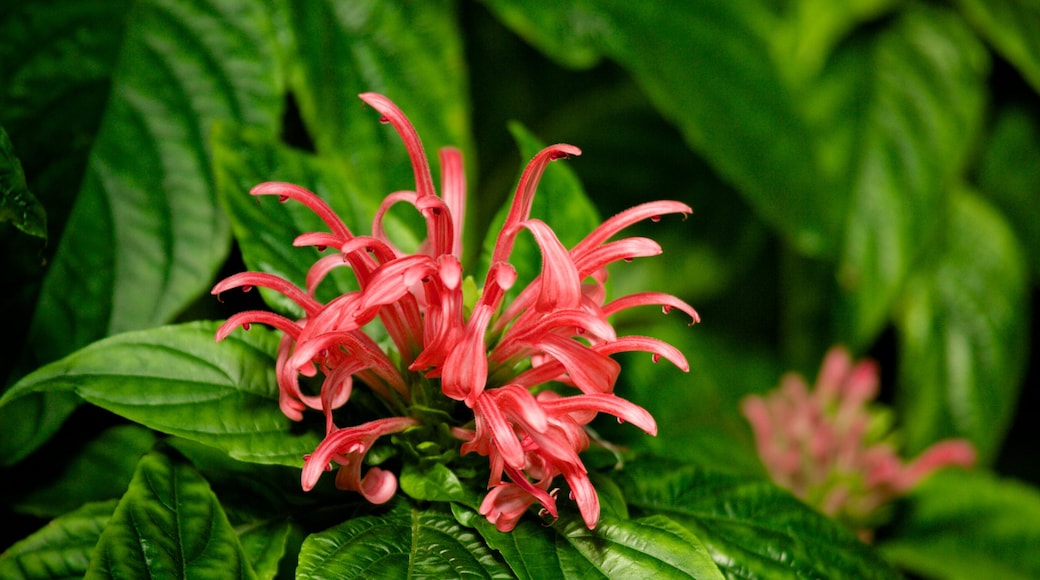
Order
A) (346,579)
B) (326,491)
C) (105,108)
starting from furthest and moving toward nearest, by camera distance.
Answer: (105,108) < (326,491) < (346,579)

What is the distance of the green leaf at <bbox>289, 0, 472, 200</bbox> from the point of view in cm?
72

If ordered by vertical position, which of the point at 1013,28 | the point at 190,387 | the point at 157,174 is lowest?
the point at 190,387

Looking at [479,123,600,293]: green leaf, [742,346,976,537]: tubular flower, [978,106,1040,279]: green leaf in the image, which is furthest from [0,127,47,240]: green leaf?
[978,106,1040,279]: green leaf

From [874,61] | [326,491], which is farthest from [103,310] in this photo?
[874,61]

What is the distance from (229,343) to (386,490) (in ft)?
0.41

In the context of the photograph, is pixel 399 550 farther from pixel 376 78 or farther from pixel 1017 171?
pixel 1017 171

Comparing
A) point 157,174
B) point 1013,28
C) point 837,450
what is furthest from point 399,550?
point 1013,28

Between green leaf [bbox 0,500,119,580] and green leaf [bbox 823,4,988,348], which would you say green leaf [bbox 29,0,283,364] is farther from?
green leaf [bbox 823,4,988,348]

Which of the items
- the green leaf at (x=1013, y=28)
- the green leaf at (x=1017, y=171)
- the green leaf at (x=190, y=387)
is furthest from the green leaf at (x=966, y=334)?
the green leaf at (x=190, y=387)

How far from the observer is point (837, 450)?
1.13 metres

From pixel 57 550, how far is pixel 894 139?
1.08 metres

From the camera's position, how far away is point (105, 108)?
62 centimetres

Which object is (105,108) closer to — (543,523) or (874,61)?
(543,523)

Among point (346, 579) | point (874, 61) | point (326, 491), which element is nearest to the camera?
point (346, 579)
